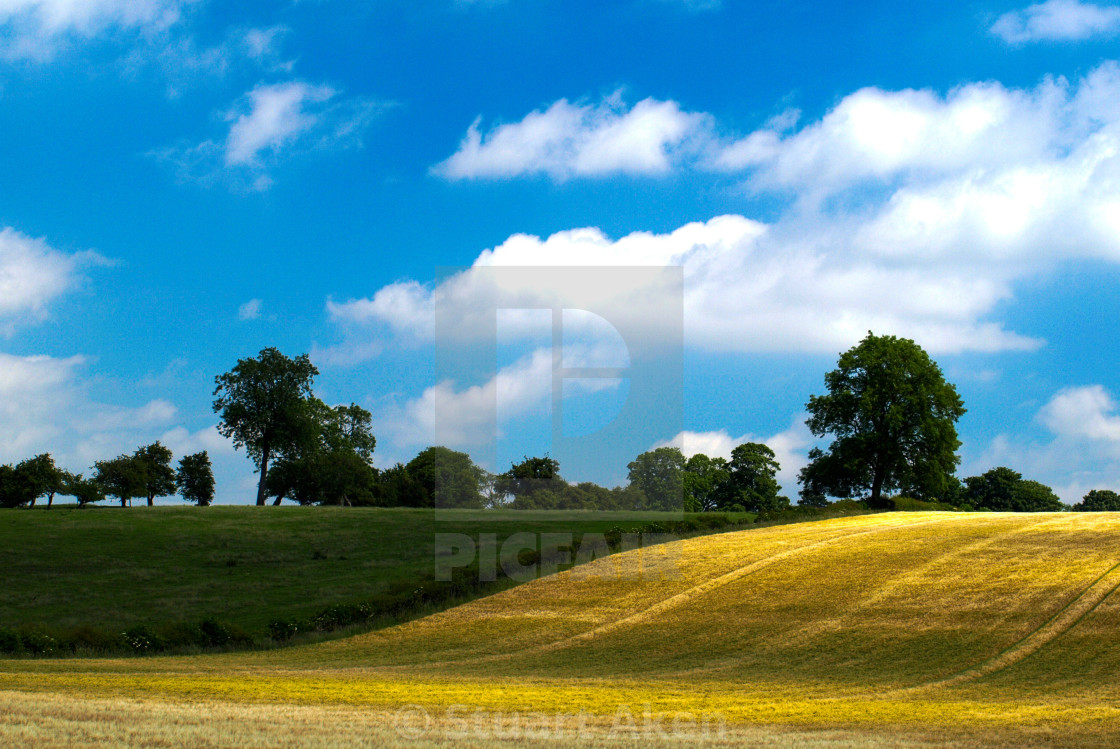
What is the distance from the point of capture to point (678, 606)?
86.7 feet

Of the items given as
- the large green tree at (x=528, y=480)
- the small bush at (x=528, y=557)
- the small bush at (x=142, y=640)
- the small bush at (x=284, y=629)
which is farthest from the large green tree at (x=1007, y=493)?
the small bush at (x=142, y=640)

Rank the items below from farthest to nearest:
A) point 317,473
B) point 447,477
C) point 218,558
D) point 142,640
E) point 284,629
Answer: point 447,477
point 317,473
point 218,558
point 284,629
point 142,640

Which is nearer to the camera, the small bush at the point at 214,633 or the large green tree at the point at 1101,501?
the small bush at the point at 214,633

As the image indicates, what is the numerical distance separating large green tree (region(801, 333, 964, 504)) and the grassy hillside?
15170mm

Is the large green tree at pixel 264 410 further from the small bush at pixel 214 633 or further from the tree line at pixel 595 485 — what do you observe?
the small bush at pixel 214 633

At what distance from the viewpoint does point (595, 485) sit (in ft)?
217

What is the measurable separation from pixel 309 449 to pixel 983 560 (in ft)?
183

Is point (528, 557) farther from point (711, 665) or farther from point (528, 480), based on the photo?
point (528, 480)

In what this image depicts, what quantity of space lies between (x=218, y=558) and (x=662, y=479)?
138 feet

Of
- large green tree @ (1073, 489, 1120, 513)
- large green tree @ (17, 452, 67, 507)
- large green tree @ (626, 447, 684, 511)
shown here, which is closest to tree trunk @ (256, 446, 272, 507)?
large green tree @ (17, 452, 67, 507)

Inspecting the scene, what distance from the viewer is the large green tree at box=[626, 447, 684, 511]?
70500 millimetres

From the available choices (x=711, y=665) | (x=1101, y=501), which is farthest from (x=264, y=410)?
(x=1101, y=501)

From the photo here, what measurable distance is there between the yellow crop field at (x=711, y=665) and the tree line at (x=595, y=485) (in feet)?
56.1

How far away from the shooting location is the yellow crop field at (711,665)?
37.5 ft
